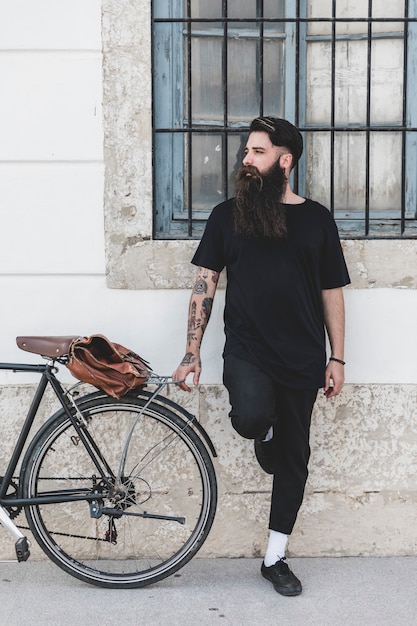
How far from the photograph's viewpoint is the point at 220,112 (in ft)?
15.0

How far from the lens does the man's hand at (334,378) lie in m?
4.02

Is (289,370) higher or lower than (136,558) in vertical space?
higher

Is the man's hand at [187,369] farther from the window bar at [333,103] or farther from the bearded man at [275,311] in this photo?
the window bar at [333,103]

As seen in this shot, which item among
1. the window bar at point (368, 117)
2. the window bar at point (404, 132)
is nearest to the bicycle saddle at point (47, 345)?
the window bar at point (368, 117)

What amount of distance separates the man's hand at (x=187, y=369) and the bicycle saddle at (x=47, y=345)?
0.49 meters

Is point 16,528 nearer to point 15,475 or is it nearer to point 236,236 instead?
point 15,475

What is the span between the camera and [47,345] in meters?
3.88

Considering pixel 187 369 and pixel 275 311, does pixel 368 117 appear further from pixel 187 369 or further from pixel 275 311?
pixel 187 369

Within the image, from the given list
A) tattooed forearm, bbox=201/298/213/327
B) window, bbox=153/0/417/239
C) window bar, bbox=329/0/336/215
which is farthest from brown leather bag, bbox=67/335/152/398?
window bar, bbox=329/0/336/215

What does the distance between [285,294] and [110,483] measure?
1.13 m

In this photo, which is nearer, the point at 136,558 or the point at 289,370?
the point at 289,370

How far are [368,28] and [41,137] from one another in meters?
1.70

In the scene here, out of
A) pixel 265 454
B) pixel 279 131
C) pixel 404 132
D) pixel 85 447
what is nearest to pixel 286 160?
pixel 279 131

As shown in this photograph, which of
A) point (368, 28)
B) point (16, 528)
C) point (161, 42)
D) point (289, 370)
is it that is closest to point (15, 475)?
point (16, 528)
